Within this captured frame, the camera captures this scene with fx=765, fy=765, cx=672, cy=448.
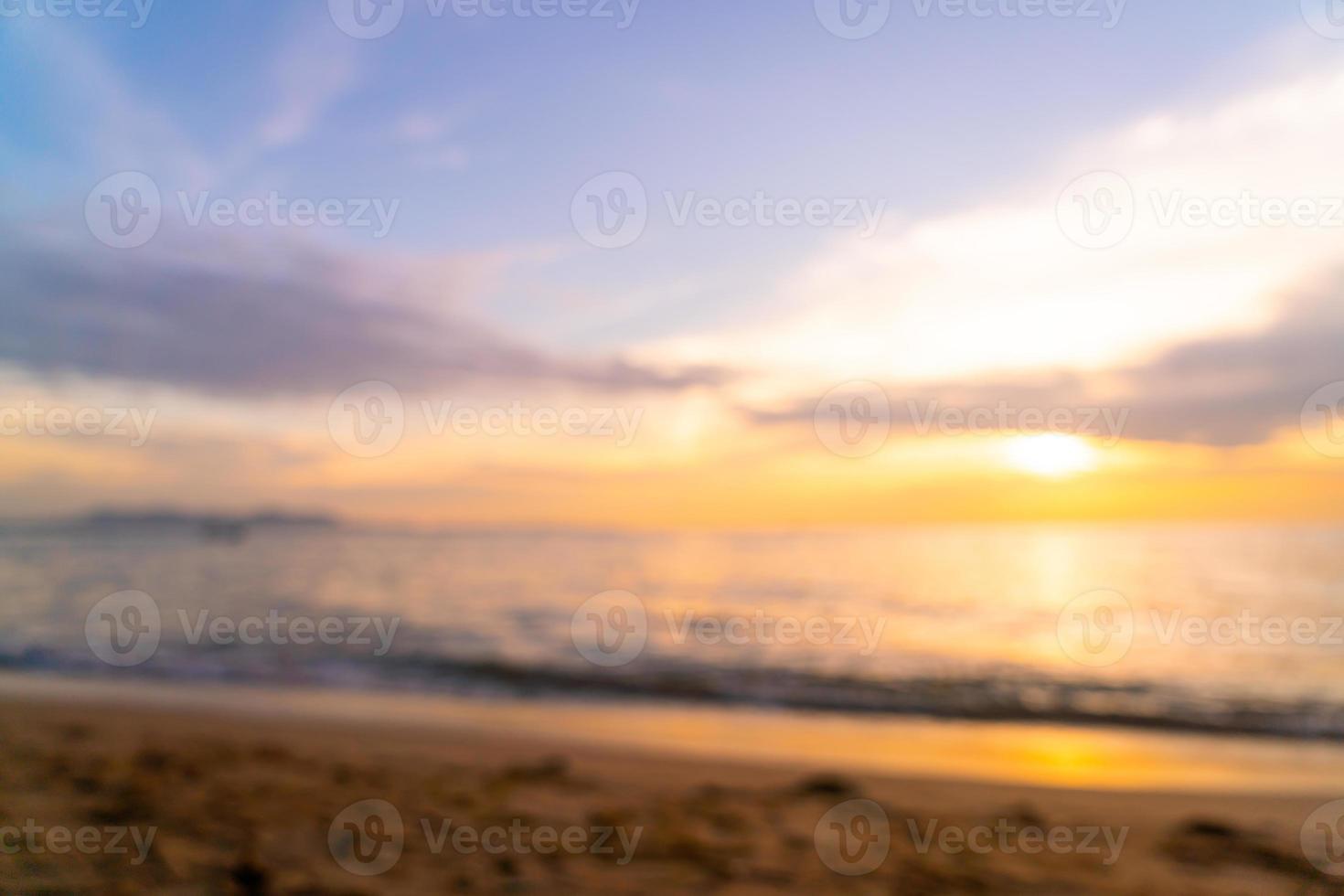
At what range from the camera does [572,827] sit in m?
4.75

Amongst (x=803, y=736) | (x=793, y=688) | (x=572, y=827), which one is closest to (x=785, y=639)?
(x=793, y=688)

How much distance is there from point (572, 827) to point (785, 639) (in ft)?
34.9

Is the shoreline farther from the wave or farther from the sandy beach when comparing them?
the sandy beach

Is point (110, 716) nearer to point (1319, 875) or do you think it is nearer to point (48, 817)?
point (48, 817)

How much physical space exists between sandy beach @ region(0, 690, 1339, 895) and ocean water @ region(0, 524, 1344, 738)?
414cm

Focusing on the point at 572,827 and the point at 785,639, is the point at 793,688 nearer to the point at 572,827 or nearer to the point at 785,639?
the point at 785,639

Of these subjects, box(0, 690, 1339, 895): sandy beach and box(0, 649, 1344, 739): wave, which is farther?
box(0, 649, 1344, 739): wave

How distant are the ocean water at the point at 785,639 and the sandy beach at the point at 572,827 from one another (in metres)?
4.14

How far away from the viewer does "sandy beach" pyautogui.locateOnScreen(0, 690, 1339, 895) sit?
3.87m

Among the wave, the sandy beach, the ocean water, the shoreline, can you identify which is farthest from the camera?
the ocean water

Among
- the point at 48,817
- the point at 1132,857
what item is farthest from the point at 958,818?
the point at 48,817

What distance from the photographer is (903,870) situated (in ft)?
13.7

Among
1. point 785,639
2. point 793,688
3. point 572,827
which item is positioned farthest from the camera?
point 785,639

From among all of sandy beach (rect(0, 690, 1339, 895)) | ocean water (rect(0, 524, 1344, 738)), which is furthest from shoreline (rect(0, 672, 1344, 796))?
sandy beach (rect(0, 690, 1339, 895))
